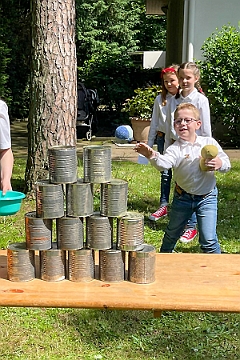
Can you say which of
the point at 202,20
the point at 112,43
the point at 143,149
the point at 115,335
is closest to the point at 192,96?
the point at 143,149

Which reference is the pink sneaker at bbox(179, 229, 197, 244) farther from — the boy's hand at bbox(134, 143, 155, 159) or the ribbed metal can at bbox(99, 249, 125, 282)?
the ribbed metal can at bbox(99, 249, 125, 282)

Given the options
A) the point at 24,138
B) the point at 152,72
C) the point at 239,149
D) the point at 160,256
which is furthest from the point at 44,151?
the point at 152,72

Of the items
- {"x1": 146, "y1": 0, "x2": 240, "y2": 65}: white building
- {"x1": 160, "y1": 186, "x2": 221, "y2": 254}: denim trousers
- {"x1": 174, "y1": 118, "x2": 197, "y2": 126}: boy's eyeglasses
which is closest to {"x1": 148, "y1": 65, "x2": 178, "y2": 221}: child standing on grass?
{"x1": 160, "y1": 186, "x2": 221, "y2": 254}: denim trousers

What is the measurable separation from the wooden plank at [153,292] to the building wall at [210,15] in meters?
9.49

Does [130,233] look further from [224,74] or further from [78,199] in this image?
[224,74]

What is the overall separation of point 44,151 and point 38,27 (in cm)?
141

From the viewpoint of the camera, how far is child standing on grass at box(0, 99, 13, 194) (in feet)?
9.87

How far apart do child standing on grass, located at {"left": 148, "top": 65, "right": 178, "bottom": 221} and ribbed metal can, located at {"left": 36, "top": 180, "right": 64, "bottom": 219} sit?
3.07 meters

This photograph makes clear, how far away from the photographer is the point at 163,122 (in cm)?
556

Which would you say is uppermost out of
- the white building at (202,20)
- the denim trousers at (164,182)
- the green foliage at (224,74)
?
the white building at (202,20)

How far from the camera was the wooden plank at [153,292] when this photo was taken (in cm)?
217

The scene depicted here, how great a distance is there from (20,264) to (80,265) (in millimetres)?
271

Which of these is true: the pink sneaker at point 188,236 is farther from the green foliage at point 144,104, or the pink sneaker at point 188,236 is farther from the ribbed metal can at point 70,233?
the green foliage at point 144,104

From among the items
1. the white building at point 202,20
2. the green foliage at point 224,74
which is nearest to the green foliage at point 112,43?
the white building at point 202,20
